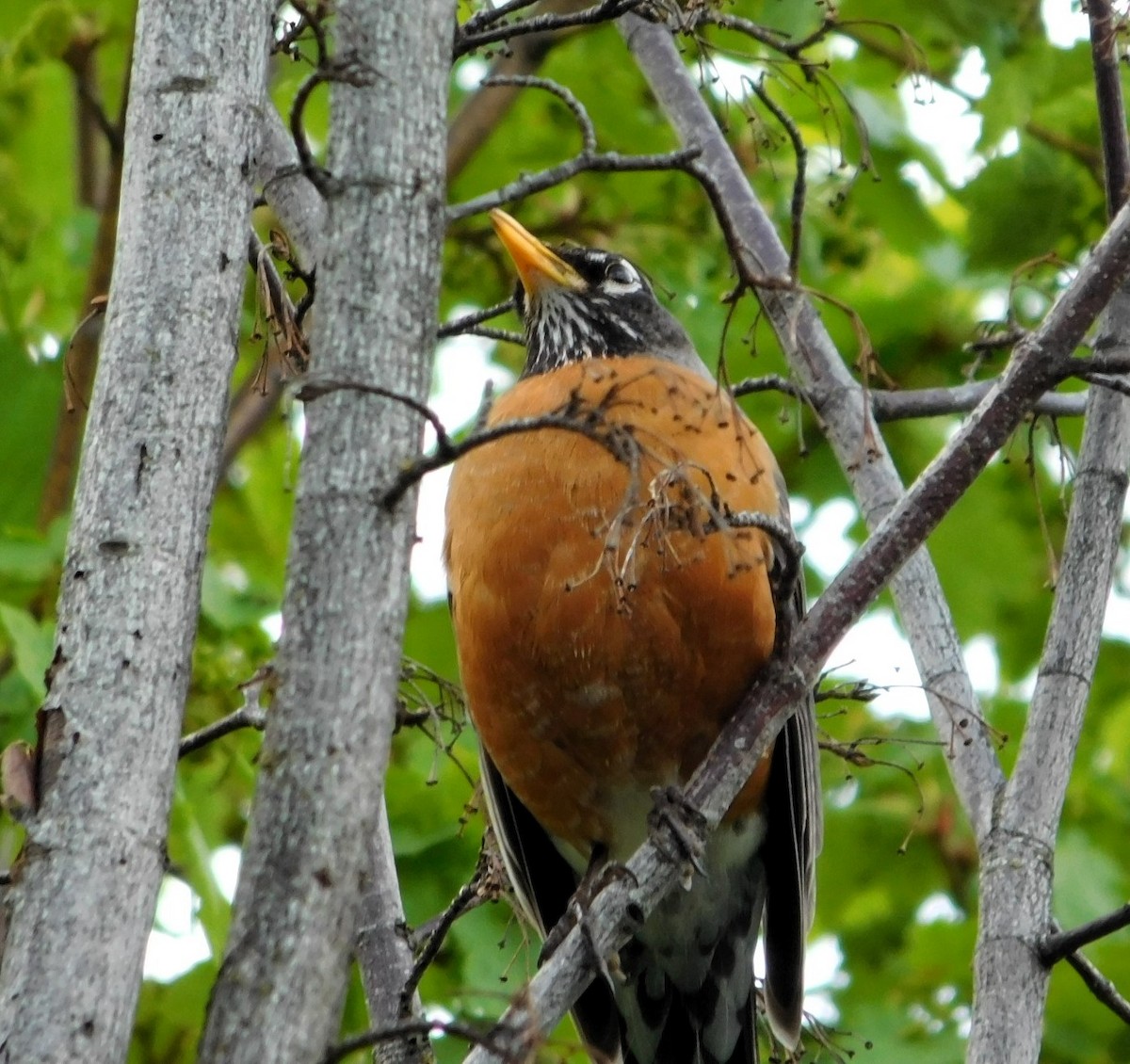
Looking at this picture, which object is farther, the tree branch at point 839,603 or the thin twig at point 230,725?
the thin twig at point 230,725

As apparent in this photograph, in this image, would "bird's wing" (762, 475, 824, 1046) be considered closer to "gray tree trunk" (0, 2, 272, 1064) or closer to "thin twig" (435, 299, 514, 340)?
"thin twig" (435, 299, 514, 340)

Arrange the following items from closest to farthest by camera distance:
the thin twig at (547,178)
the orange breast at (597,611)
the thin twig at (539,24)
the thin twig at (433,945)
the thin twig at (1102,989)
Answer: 1. the thin twig at (547,178)
2. the thin twig at (539,24)
3. the thin twig at (433,945)
4. the thin twig at (1102,989)
5. the orange breast at (597,611)

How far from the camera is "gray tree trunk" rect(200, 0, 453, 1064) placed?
1.65m

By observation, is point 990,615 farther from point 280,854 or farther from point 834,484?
point 280,854

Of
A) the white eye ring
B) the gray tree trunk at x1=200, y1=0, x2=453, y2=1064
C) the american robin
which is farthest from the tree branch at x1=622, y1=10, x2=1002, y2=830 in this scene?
the gray tree trunk at x1=200, y1=0, x2=453, y2=1064

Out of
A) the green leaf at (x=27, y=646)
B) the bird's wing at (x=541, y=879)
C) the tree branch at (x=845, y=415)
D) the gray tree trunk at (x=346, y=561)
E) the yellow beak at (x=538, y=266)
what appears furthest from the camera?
the yellow beak at (x=538, y=266)

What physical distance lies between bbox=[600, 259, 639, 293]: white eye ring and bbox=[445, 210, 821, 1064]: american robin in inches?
12.7

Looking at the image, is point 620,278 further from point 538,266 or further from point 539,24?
point 539,24

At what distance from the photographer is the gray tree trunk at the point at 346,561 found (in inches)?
64.9

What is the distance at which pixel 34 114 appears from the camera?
20.6 ft

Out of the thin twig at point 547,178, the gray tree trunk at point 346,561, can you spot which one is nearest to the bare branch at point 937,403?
the thin twig at point 547,178

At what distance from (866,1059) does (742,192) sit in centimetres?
232

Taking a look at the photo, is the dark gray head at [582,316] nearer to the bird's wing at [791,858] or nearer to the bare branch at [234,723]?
the bird's wing at [791,858]

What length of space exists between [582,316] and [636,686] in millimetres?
1290
